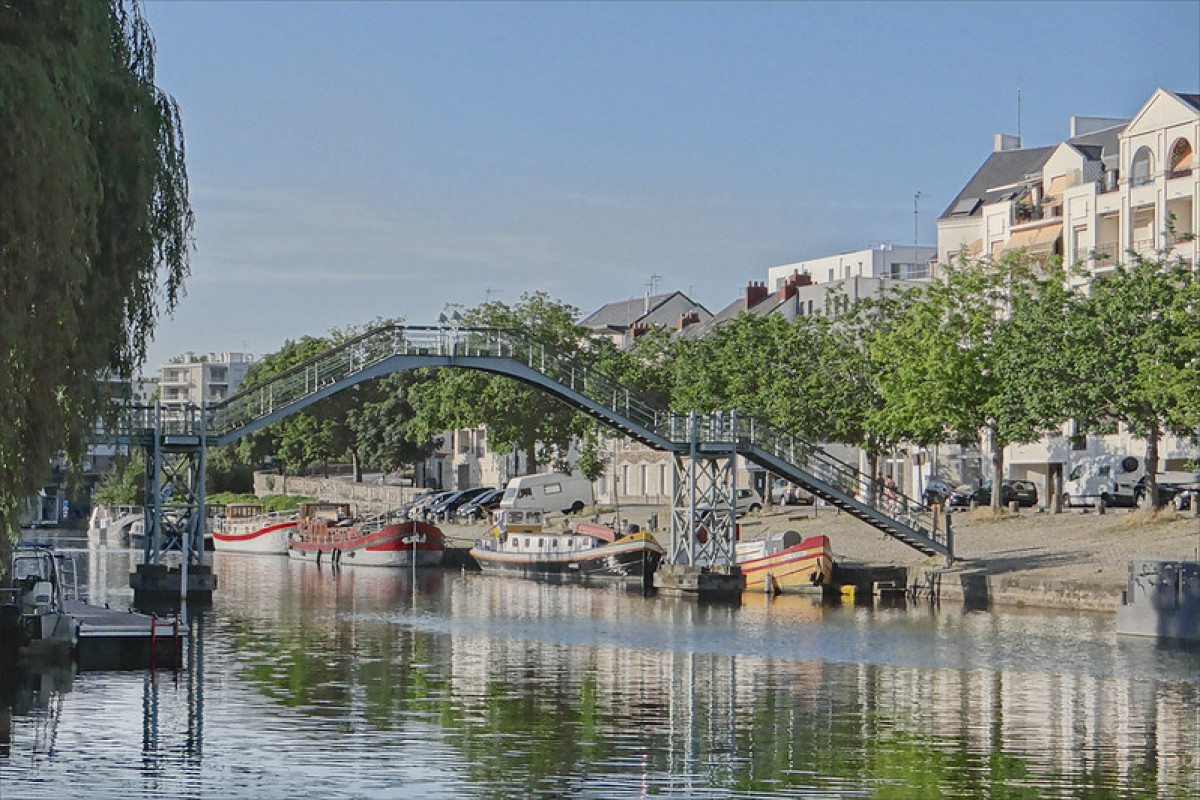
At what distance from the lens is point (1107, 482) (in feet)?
258

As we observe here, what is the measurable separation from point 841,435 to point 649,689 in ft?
157

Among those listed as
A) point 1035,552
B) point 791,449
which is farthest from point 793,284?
point 1035,552

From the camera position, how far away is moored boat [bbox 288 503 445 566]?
93.9 metres

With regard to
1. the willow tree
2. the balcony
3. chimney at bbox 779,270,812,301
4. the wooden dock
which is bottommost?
the wooden dock

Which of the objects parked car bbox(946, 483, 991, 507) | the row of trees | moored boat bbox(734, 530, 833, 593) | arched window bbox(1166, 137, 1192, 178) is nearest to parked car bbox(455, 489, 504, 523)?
the row of trees

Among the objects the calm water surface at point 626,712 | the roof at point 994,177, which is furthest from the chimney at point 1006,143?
the calm water surface at point 626,712

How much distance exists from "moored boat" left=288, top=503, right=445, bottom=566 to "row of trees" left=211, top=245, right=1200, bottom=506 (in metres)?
10.2

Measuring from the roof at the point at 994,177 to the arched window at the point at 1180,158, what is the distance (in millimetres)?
31203

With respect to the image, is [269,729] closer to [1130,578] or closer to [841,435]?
[1130,578]

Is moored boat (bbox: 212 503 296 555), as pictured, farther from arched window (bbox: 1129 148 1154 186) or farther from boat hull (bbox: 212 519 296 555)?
arched window (bbox: 1129 148 1154 186)

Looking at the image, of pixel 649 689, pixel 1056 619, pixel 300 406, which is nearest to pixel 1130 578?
pixel 1056 619

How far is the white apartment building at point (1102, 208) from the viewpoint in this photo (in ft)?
280

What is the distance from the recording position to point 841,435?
8512cm

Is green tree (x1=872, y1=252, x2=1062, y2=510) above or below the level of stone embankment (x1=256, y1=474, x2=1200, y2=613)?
above
